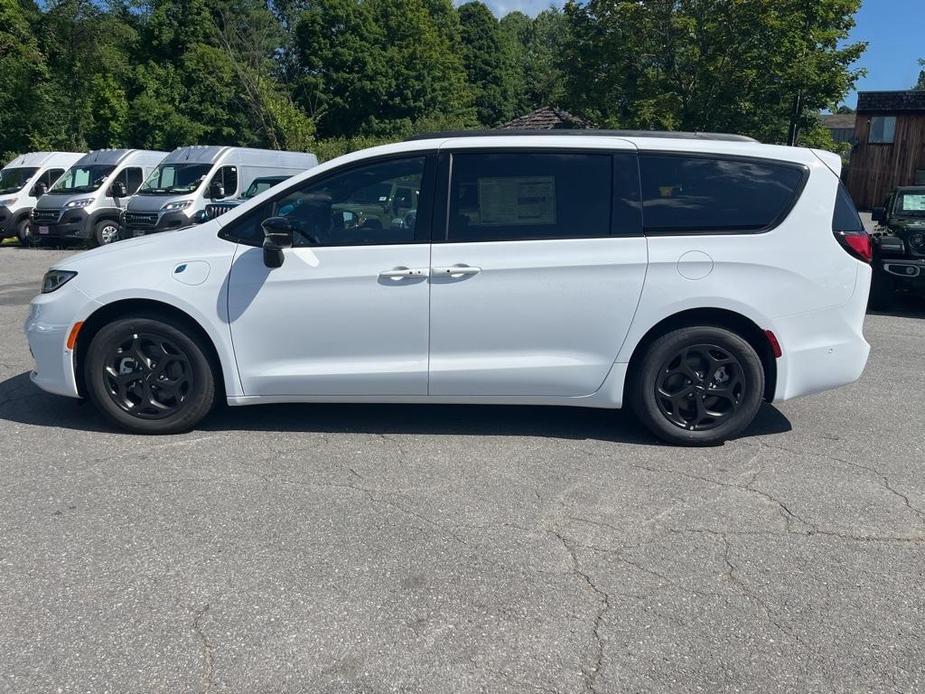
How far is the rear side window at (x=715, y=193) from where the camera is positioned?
509 cm

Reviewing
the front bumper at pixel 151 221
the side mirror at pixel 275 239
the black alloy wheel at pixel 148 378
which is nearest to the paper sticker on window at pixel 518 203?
the side mirror at pixel 275 239

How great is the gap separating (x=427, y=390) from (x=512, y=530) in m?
1.36

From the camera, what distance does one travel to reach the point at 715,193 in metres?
5.12

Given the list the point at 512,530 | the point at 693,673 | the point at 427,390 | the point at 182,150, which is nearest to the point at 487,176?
the point at 427,390

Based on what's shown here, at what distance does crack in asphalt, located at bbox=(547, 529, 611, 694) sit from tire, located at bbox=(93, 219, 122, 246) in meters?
17.6

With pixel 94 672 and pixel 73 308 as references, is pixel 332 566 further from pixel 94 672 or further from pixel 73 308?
pixel 73 308

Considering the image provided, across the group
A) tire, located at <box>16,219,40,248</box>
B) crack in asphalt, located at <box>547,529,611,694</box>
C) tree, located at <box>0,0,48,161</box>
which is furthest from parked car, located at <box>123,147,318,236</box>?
crack in asphalt, located at <box>547,529,611,694</box>

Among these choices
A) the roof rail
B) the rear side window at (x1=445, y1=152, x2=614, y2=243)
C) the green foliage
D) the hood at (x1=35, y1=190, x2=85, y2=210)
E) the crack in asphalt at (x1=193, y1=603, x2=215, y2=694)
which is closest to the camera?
the crack in asphalt at (x1=193, y1=603, x2=215, y2=694)

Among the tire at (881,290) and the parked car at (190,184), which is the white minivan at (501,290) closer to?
the tire at (881,290)

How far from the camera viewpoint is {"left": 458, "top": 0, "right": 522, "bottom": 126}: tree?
5972 cm

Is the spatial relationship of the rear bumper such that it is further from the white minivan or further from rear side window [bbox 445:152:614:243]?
rear side window [bbox 445:152:614:243]

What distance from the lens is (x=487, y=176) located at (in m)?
5.09

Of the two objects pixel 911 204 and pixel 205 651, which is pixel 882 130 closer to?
pixel 911 204

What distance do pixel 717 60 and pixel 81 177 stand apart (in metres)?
15.4
